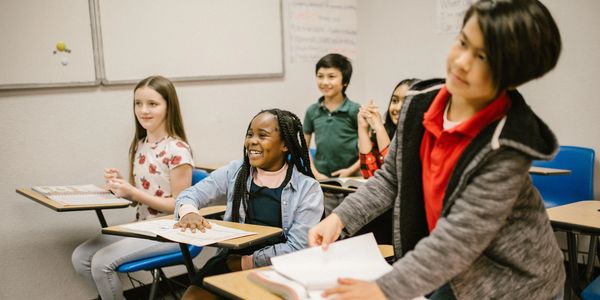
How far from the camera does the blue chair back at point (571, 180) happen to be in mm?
3061

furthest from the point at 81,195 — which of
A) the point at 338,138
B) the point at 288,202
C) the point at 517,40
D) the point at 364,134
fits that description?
the point at 517,40

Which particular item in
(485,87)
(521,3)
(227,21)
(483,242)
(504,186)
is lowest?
(483,242)

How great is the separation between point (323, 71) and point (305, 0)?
2.56 ft

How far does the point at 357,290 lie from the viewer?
949mm

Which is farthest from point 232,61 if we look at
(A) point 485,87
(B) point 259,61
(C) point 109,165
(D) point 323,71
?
(A) point 485,87

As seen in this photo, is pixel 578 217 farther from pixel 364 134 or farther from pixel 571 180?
pixel 364 134

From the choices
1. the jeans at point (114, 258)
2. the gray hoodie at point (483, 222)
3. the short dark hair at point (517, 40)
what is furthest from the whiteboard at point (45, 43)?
the short dark hair at point (517, 40)

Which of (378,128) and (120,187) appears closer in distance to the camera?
(120,187)

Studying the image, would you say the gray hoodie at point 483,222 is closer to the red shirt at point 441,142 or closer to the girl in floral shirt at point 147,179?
the red shirt at point 441,142

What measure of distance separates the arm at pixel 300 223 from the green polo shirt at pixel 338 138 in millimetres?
1639

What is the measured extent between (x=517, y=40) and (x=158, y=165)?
2.13 metres

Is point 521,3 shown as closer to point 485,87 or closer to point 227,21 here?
point 485,87

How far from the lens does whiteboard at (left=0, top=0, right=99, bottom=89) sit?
2844 millimetres

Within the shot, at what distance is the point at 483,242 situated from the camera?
95 cm
